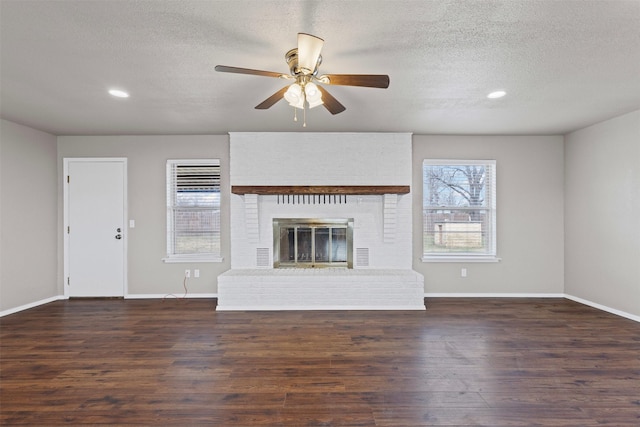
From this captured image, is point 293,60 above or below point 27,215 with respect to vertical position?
above

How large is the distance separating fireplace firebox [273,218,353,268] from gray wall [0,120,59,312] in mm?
3150

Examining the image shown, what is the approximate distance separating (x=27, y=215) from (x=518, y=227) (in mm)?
6718

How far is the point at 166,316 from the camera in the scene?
3824mm

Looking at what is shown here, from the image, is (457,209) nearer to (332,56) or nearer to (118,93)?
(332,56)

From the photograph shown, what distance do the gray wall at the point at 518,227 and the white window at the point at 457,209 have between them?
0.49 feet

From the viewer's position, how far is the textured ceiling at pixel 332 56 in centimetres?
181

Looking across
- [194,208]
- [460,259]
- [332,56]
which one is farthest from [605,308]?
[194,208]

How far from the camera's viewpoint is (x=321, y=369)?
2.49m

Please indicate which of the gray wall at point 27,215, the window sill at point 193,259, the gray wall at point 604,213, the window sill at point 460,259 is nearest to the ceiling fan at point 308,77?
the window sill at point 193,259

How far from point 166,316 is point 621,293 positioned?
5.42 metres

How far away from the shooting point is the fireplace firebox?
462 centimetres

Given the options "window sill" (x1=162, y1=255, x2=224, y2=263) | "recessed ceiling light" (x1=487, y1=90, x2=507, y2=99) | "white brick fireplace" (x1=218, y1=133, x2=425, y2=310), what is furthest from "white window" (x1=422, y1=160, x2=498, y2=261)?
"window sill" (x1=162, y1=255, x2=224, y2=263)

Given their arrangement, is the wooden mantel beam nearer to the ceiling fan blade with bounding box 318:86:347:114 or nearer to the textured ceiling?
the textured ceiling

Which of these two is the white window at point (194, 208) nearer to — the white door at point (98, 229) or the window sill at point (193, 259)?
the window sill at point (193, 259)
